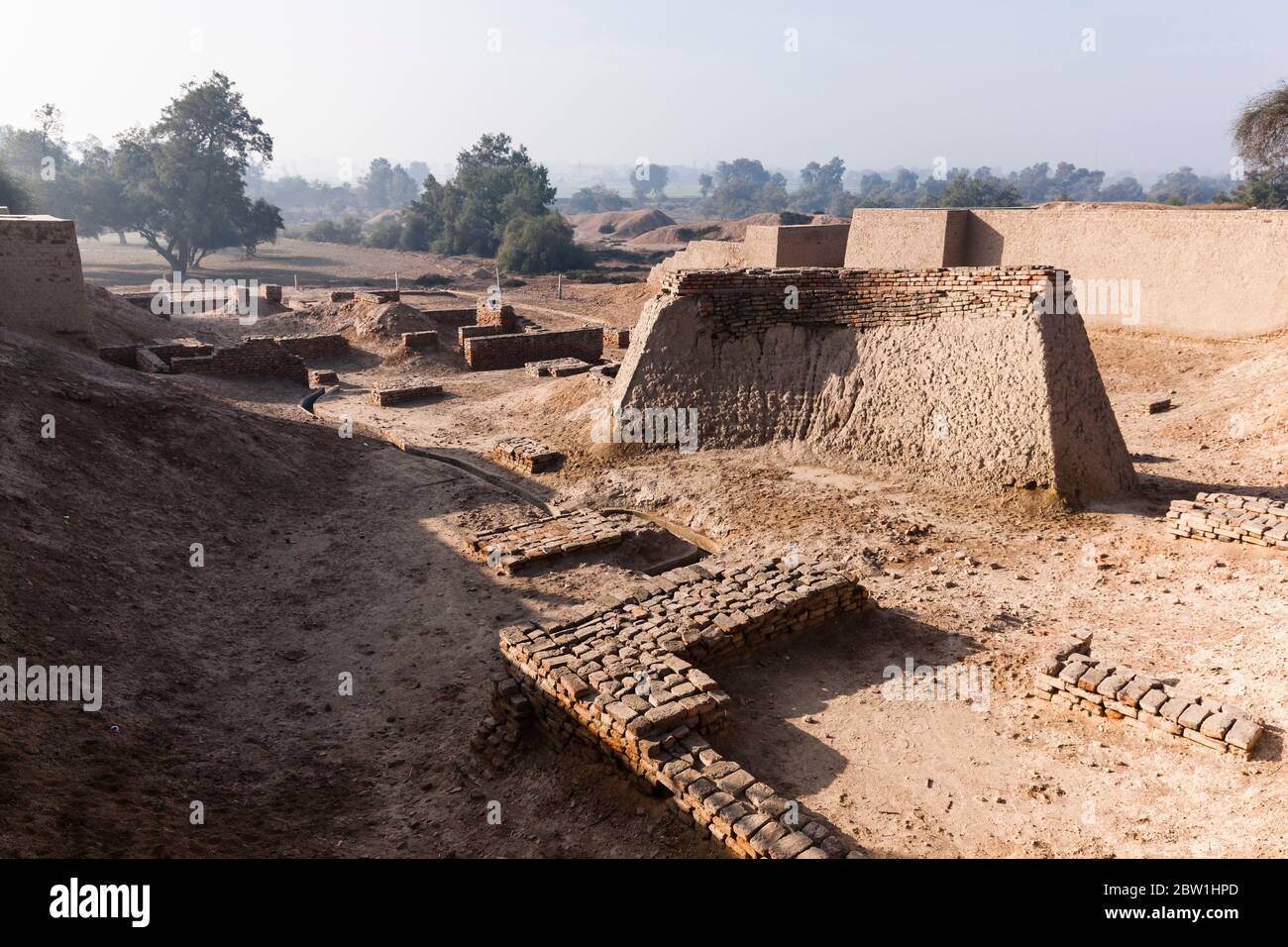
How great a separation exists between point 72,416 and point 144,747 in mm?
5682

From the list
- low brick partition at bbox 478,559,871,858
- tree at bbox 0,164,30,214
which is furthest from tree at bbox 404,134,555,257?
low brick partition at bbox 478,559,871,858

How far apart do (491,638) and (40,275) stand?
10610mm

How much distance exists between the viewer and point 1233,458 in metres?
10.7

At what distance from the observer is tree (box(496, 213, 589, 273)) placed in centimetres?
4456

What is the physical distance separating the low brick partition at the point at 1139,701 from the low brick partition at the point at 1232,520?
2.72 m

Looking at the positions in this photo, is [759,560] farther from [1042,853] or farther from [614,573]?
[1042,853]

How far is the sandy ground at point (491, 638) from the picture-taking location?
4.97m

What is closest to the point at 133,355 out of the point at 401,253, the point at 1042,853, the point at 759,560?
the point at 759,560

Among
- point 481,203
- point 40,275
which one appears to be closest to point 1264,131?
point 40,275

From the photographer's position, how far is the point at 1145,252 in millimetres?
15398

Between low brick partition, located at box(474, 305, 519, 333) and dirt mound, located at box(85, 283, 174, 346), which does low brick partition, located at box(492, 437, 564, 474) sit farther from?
dirt mound, located at box(85, 283, 174, 346)

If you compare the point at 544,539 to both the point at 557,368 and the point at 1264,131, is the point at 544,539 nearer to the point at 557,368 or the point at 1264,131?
the point at 557,368
